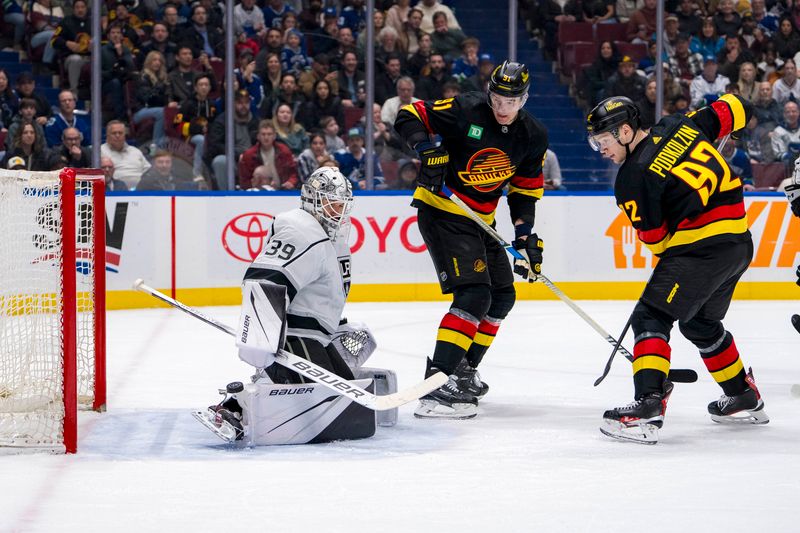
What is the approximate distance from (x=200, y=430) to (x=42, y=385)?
21.1 inches

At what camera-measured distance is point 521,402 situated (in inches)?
181

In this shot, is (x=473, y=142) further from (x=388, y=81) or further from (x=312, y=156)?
(x=388, y=81)

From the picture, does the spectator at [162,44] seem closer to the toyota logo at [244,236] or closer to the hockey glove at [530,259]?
the toyota logo at [244,236]

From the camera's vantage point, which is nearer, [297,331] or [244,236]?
[297,331]

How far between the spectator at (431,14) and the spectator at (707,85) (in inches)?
71.9

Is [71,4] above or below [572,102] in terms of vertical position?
above

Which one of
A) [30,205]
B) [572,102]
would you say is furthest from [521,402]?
[572,102]

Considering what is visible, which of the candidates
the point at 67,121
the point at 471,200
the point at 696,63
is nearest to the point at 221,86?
the point at 67,121

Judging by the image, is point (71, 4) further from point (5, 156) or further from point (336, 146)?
point (336, 146)

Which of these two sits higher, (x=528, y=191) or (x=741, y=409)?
(x=528, y=191)

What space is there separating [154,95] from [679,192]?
5086 mm

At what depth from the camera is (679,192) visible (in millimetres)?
3725

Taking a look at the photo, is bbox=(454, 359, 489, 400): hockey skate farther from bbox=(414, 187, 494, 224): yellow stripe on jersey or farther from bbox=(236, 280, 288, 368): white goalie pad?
bbox=(236, 280, 288, 368): white goalie pad

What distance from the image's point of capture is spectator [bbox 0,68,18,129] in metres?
7.73
